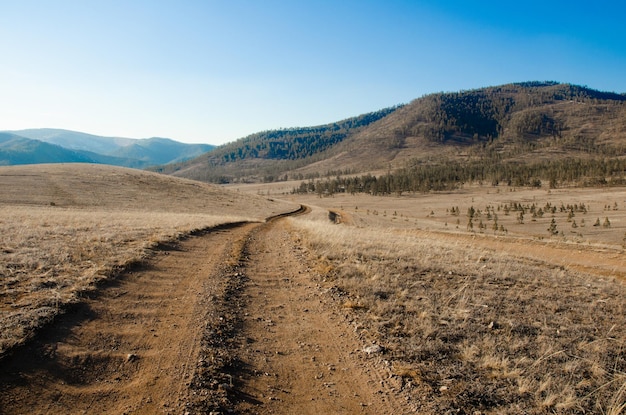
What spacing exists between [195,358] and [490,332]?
5.66 m

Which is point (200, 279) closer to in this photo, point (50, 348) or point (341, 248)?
point (50, 348)

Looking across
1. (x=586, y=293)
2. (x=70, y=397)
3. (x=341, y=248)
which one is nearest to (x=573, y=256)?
(x=586, y=293)

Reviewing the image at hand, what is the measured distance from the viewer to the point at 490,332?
655cm

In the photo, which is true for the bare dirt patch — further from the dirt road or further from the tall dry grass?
the tall dry grass

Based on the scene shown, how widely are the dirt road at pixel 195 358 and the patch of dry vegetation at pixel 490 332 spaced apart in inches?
27.8

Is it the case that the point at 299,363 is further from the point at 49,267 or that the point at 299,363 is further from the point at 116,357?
the point at 49,267

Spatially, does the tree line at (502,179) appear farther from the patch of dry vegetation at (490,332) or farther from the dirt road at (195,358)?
the dirt road at (195,358)

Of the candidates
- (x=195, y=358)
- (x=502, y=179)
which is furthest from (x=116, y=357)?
(x=502, y=179)

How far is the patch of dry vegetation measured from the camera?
462 cm

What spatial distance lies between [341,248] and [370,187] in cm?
10278

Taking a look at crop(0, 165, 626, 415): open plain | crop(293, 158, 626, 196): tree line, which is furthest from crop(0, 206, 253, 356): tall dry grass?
crop(293, 158, 626, 196): tree line

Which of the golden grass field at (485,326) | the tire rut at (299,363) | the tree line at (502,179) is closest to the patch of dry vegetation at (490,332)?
the golden grass field at (485,326)

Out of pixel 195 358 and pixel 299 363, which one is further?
pixel 299 363

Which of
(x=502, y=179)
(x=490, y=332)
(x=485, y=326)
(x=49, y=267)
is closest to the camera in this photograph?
(x=490, y=332)
